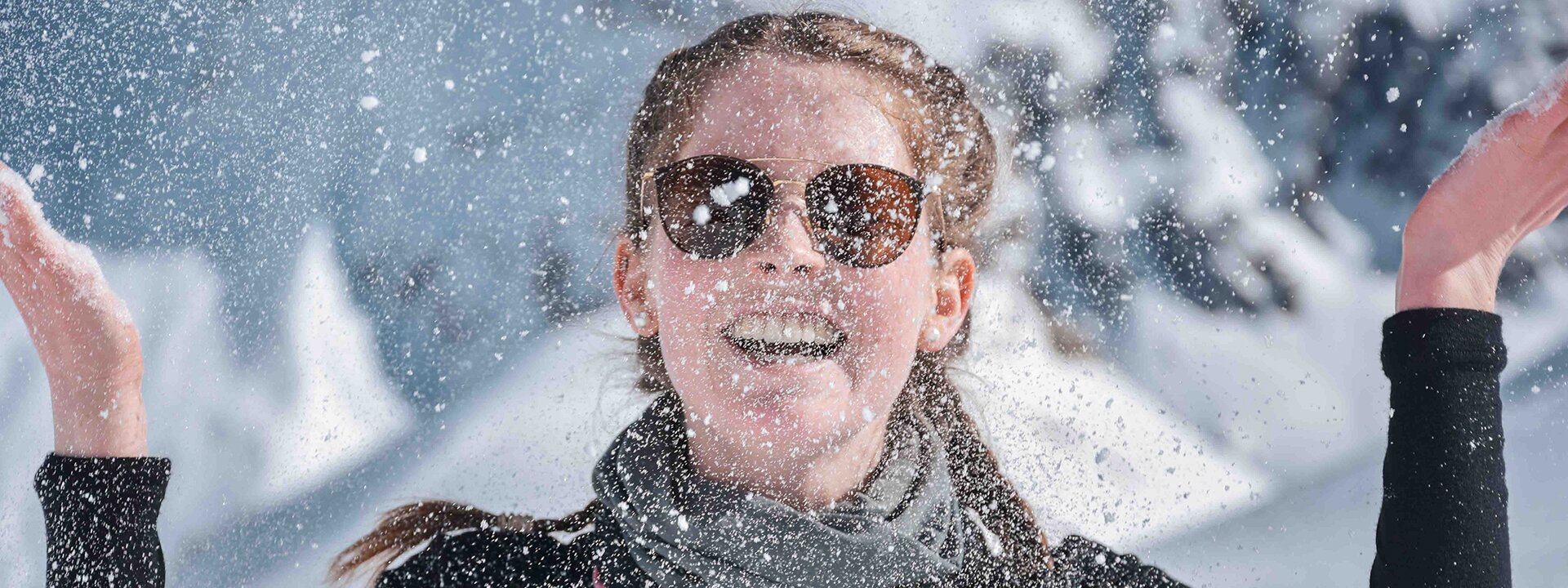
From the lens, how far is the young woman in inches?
78.9

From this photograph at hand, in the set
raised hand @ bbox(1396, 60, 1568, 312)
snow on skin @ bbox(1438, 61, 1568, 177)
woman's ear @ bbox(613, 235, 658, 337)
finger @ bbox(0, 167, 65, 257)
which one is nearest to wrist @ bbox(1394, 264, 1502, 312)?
raised hand @ bbox(1396, 60, 1568, 312)

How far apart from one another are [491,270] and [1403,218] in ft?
10.3

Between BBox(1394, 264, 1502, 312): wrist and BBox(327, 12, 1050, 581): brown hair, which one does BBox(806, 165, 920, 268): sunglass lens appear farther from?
BBox(1394, 264, 1502, 312): wrist

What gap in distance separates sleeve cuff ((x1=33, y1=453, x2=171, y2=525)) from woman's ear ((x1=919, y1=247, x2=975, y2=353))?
1.66 metres

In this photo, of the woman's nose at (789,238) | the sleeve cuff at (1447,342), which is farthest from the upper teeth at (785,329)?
the sleeve cuff at (1447,342)

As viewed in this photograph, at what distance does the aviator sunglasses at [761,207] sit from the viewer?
6.48 feet

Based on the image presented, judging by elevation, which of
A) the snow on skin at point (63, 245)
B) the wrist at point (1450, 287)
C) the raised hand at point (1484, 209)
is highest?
the raised hand at point (1484, 209)

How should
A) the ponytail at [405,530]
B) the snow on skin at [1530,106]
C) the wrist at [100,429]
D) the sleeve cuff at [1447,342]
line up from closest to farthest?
the snow on skin at [1530,106], the sleeve cuff at [1447,342], the wrist at [100,429], the ponytail at [405,530]

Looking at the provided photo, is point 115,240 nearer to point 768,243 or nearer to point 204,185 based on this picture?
point 204,185

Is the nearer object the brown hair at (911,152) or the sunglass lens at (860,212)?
the sunglass lens at (860,212)

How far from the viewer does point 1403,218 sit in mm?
3615

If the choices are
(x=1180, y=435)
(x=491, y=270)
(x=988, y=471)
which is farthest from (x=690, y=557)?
(x=1180, y=435)

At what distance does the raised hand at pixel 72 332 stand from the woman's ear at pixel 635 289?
1105mm

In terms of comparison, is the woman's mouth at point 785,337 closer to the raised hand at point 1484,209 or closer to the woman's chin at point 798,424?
the woman's chin at point 798,424
